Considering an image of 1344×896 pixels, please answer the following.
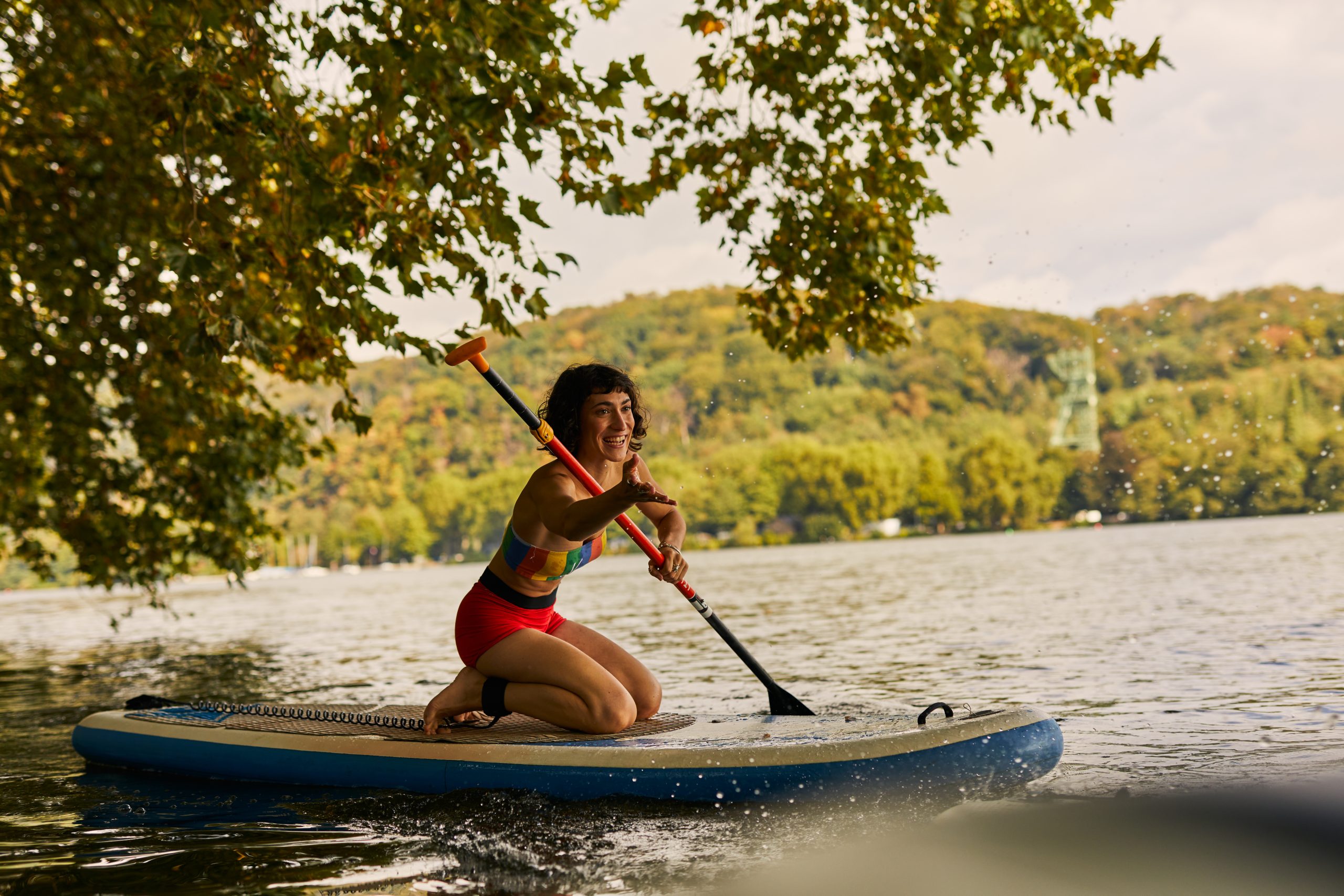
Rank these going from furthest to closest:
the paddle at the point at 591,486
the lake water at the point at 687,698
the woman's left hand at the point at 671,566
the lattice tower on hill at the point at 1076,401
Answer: the lattice tower on hill at the point at 1076,401, the paddle at the point at 591,486, the woman's left hand at the point at 671,566, the lake water at the point at 687,698

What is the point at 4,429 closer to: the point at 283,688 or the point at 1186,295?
the point at 283,688

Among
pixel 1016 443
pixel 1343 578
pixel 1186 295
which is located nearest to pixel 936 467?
pixel 1016 443

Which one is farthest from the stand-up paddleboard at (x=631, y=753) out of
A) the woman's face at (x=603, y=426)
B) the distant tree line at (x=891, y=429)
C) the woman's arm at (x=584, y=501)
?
the distant tree line at (x=891, y=429)

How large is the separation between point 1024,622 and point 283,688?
8.73 meters

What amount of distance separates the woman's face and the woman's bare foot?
1244 millimetres

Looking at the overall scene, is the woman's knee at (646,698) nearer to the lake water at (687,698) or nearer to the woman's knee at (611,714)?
the woman's knee at (611,714)

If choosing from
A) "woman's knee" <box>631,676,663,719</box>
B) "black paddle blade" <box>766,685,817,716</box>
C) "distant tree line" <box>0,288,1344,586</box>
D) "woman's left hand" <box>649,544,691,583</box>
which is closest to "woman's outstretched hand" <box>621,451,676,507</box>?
"woman's left hand" <box>649,544,691,583</box>

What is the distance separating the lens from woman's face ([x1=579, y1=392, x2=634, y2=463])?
5.32 m

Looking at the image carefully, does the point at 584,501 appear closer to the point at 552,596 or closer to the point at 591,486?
the point at 591,486

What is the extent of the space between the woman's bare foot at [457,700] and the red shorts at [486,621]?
0.33 ft

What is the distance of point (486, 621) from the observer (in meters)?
5.36

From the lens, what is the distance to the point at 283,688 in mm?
10648

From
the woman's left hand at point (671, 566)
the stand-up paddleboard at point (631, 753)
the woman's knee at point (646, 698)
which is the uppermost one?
the woman's left hand at point (671, 566)

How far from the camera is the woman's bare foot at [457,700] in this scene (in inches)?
217
